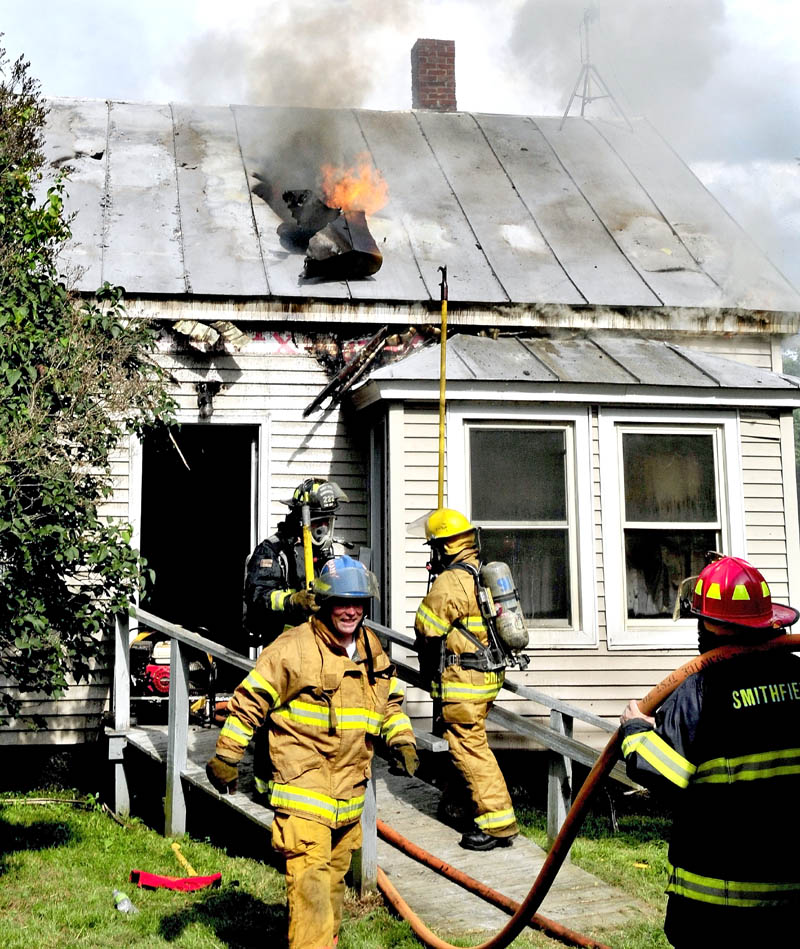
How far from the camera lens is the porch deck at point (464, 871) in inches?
198

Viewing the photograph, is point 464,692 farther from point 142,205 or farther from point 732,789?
point 142,205

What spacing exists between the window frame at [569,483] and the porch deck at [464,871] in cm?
180

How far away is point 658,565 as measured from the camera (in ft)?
27.7

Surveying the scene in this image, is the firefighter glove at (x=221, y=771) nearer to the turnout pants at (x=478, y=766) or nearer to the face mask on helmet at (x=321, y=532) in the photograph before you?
the turnout pants at (x=478, y=766)

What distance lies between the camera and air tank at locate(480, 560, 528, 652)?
613 cm

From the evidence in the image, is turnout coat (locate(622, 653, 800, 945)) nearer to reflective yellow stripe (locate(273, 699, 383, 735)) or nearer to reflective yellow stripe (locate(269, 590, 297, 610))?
reflective yellow stripe (locate(273, 699, 383, 735))

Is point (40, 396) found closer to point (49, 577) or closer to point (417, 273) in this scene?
point (49, 577)

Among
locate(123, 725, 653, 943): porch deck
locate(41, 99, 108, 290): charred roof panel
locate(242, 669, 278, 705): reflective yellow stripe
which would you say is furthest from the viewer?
locate(41, 99, 108, 290): charred roof panel

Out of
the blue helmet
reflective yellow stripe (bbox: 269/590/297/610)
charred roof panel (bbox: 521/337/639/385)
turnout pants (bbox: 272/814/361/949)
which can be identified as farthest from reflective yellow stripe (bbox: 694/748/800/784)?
charred roof panel (bbox: 521/337/639/385)

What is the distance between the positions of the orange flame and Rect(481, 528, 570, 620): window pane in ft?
12.7

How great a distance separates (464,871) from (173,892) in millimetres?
1641

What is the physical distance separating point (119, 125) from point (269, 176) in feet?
6.78

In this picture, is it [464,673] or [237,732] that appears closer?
[237,732]

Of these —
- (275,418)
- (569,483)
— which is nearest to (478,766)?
(569,483)
